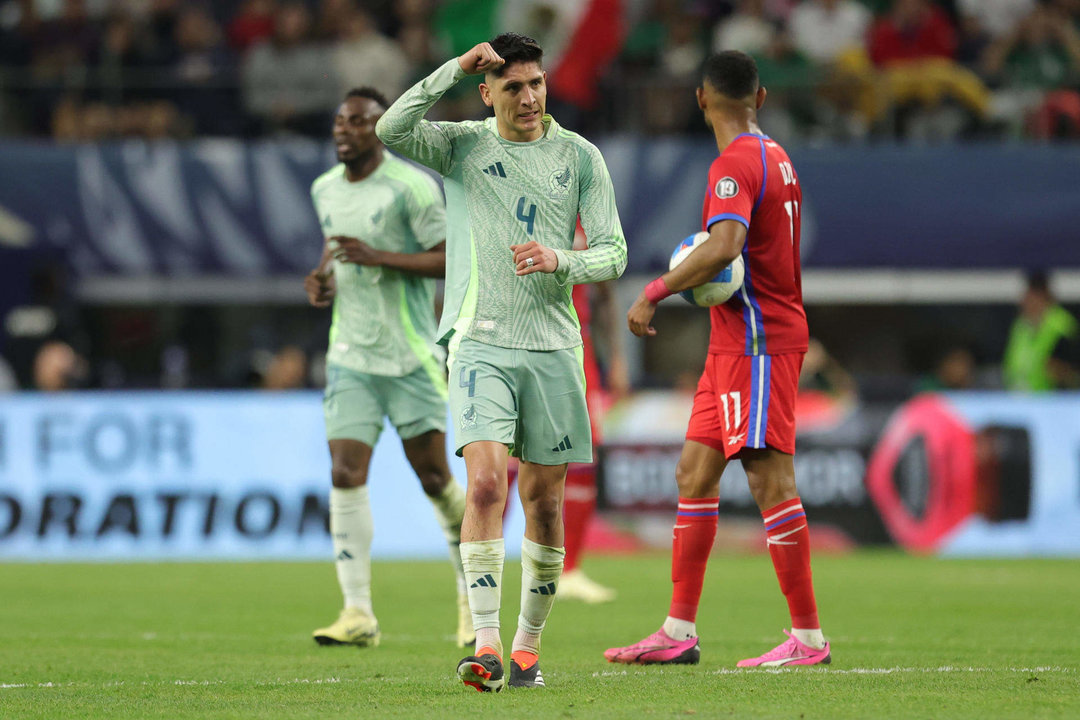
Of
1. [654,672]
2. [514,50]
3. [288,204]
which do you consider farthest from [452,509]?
[288,204]

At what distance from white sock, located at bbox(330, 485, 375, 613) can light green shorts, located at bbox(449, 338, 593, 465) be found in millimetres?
1881

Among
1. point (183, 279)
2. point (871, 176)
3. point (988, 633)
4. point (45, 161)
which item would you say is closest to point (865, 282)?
point (871, 176)

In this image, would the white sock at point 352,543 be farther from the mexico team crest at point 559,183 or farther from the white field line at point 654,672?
the mexico team crest at point 559,183

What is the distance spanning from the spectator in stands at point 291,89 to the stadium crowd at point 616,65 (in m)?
0.02

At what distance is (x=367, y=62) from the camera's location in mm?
16703

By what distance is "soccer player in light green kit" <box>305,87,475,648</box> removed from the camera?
7652mm

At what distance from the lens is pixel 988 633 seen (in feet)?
26.0

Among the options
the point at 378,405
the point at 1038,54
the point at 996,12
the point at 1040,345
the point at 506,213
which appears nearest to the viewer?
the point at 506,213

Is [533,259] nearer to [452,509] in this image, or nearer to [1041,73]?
[452,509]

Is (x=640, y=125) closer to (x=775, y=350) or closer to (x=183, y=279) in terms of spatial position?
(x=183, y=279)

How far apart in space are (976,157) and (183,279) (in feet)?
29.1

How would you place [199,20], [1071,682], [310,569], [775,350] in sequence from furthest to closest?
[199,20] < [310,569] < [775,350] < [1071,682]

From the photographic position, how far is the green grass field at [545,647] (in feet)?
17.3

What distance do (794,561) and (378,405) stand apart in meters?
2.33
